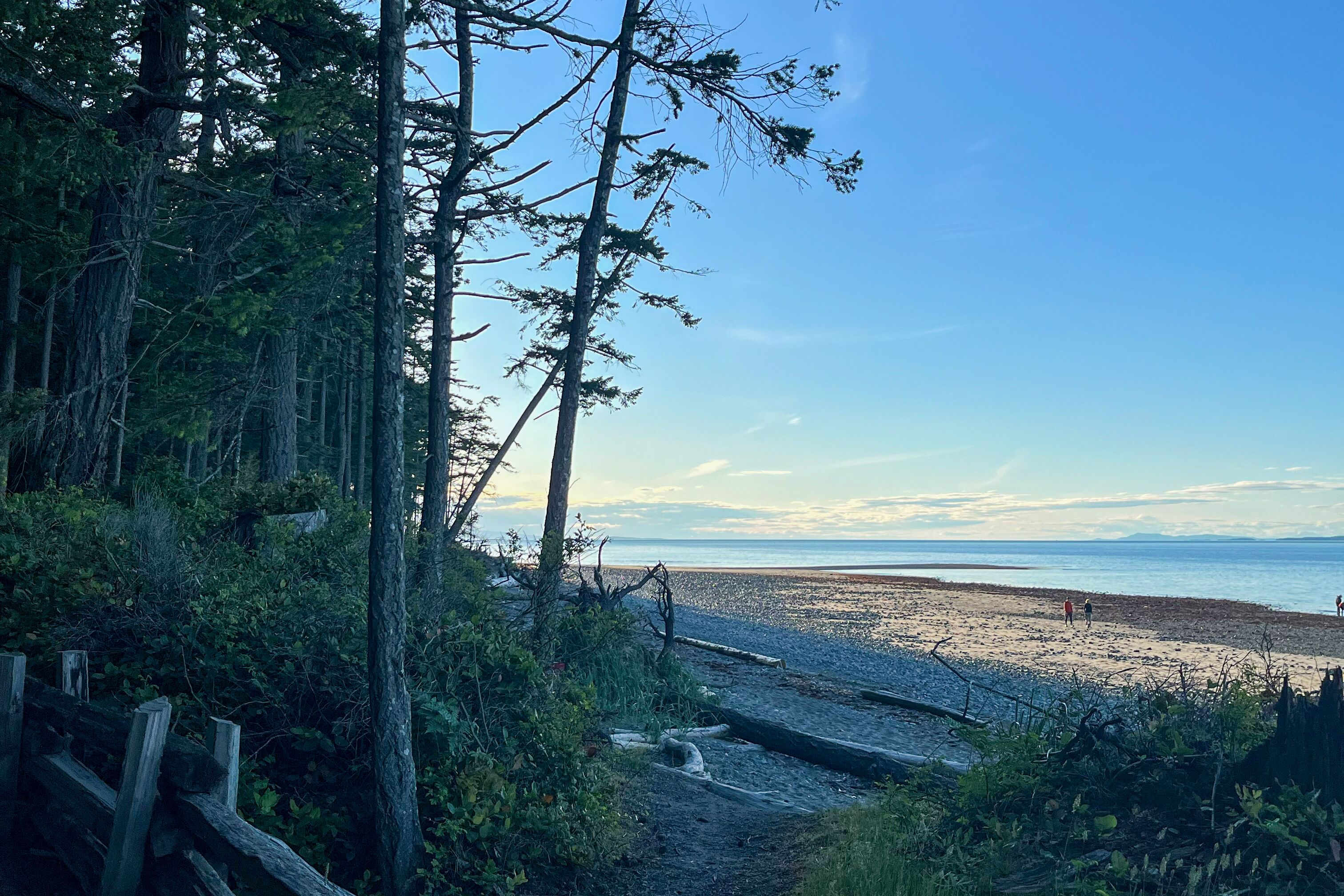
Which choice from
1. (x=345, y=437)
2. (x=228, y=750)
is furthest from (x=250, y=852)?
(x=345, y=437)

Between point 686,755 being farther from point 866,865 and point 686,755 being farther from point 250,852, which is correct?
point 250,852

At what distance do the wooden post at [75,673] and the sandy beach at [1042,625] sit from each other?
47.8 feet

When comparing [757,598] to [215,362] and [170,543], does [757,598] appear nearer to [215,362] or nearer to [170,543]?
[215,362]

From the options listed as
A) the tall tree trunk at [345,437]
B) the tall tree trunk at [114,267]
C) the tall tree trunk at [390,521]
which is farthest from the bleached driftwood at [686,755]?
the tall tree trunk at [345,437]

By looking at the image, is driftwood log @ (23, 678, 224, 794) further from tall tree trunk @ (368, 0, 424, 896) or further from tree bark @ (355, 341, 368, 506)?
tree bark @ (355, 341, 368, 506)

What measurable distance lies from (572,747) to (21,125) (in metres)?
14.9

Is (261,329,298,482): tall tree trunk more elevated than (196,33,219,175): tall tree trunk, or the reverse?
(196,33,219,175): tall tree trunk

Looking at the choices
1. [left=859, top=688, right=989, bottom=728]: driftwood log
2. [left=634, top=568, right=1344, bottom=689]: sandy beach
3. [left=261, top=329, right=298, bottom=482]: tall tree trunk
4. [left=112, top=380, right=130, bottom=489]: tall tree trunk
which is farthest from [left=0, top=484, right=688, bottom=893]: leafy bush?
[left=634, top=568, right=1344, bottom=689]: sandy beach

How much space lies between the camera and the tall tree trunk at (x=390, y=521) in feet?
19.4

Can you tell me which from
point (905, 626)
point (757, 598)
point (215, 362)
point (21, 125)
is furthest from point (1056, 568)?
point (21, 125)

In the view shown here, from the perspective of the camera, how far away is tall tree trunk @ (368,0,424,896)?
5.91 m

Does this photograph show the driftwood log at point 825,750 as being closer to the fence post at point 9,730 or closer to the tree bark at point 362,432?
the fence post at point 9,730

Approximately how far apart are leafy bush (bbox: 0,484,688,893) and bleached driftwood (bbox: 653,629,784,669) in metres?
8.93

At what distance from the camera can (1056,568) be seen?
93.3 metres
